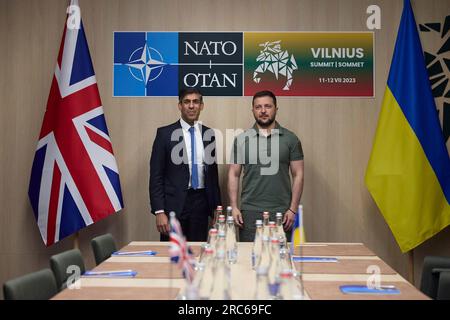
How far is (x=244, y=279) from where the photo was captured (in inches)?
105

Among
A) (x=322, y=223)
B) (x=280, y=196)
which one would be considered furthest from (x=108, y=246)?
(x=322, y=223)

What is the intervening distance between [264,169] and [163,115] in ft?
4.38

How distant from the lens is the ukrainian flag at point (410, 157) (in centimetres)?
514

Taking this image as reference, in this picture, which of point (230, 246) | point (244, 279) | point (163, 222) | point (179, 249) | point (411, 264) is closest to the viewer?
point (179, 249)

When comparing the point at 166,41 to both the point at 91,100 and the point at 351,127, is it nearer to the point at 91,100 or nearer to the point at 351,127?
the point at 91,100

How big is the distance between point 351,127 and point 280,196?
125 cm

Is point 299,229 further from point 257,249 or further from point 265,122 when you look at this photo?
point 265,122

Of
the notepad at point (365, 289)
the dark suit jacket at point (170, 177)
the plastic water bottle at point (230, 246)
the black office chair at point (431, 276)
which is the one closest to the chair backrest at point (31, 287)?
the plastic water bottle at point (230, 246)

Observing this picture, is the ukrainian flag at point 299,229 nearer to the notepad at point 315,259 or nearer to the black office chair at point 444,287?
the notepad at point 315,259

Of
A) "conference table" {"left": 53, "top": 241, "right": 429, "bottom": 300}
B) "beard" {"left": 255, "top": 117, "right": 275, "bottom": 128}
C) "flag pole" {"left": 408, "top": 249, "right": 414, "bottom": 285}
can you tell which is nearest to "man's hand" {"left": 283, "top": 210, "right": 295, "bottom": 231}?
"beard" {"left": 255, "top": 117, "right": 275, "bottom": 128}

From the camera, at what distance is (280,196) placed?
16.4ft

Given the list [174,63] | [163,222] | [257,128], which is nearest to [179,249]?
[163,222]

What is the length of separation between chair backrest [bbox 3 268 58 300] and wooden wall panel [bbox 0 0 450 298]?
3.08m

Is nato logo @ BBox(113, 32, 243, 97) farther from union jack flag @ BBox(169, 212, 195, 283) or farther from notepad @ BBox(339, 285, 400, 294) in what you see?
union jack flag @ BBox(169, 212, 195, 283)
